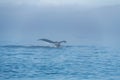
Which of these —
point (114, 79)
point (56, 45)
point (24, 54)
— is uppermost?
point (56, 45)

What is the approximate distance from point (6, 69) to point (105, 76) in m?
6.38

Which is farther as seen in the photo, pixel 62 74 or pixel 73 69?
pixel 73 69

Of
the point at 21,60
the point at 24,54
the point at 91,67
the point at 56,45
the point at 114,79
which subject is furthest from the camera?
the point at 56,45

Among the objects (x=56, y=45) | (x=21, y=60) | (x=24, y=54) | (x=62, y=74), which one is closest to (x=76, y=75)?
(x=62, y=74)

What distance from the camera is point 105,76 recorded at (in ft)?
80.4

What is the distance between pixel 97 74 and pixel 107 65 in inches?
192

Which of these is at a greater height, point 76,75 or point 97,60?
point 97,60

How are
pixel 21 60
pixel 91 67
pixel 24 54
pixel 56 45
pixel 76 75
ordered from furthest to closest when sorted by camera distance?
pixel 56 45 < pixel 24 54 < pixel 21 60 < pixel 91 67 < pixel 76 75

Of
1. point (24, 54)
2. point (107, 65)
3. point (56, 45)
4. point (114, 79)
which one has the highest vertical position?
point (56, 45)

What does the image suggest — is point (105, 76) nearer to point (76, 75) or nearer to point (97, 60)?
point (76, 75)

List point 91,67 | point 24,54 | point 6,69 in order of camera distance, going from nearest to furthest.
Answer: point 6,69 → point 91,67 → point 24,54

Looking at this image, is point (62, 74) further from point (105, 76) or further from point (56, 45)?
point (56, 45)

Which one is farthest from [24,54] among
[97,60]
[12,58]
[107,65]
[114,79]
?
[114,79]

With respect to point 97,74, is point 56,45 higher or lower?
higher
